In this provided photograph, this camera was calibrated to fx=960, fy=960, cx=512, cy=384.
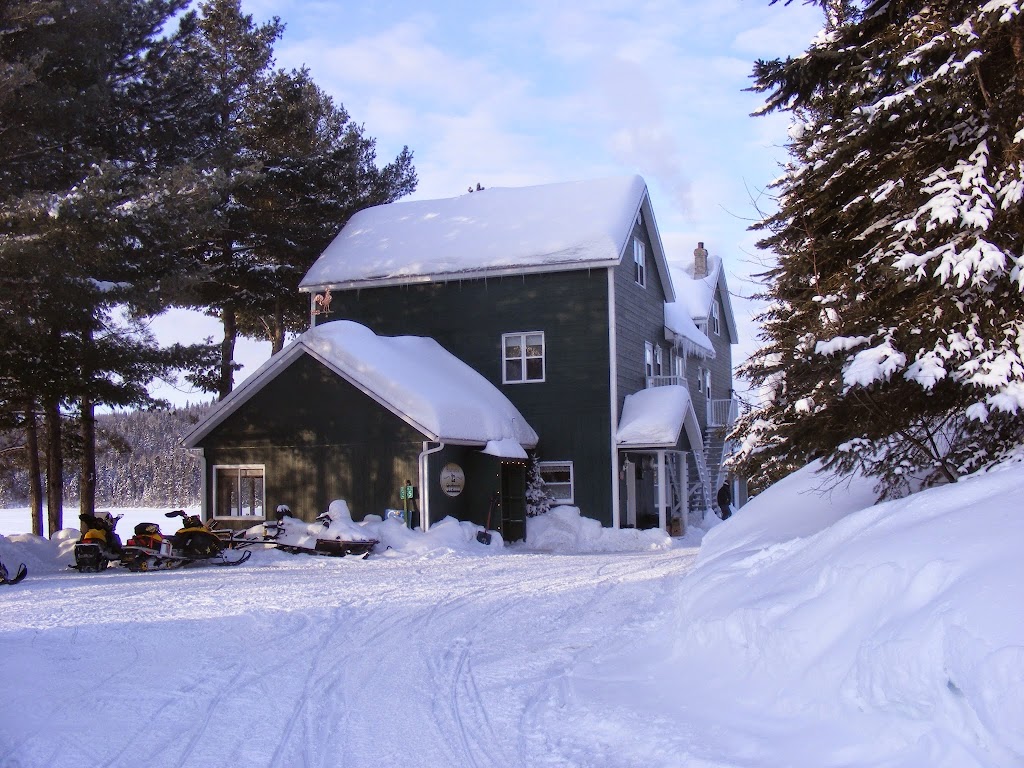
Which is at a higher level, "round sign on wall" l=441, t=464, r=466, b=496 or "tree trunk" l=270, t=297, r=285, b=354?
"tree trunk" l=270, t=297, r=285, b=354

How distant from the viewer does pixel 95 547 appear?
17281mm

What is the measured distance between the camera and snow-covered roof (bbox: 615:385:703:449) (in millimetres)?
23547

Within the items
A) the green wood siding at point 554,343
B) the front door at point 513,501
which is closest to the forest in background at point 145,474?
the green wood siding at point 554,343

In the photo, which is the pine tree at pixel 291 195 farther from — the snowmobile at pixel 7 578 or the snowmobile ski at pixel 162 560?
the snowmobile at pixel 7 578

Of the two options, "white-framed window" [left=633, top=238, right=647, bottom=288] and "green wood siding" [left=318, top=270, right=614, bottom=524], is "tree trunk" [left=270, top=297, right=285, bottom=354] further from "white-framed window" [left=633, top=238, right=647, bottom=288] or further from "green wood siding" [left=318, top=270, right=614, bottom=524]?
"white-framed window" [left=633, top=238, right=647, bottom=288]

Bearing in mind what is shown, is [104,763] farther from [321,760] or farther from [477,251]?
[477,251]

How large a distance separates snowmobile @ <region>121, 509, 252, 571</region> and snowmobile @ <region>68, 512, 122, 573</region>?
0.72ft

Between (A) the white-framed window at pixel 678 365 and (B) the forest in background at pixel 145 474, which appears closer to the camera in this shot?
(A) the white-framed window at pixel 678 365

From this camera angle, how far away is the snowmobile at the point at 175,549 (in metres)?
17.6

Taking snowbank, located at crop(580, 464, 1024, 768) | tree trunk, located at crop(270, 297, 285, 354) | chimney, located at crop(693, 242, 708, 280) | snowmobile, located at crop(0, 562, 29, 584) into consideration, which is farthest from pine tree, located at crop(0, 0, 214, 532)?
chimney, located at crop(693, 242, 708, 280)

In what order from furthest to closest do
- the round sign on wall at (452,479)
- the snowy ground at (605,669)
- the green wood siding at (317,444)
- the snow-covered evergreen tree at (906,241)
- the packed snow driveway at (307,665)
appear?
1. the round sign on wall at (452,479)
2. the green wood siding at (317,444)
3. the snow-covered evergreen tree at (906,241)
4. the packed snow driveway at (307,665)
5. the snowy ground at (605,669)

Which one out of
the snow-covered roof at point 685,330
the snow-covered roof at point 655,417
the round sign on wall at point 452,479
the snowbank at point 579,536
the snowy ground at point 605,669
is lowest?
the snowbank at point 579,536

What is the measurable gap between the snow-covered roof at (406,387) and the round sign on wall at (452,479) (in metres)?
0.78

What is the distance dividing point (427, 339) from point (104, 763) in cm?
2044
